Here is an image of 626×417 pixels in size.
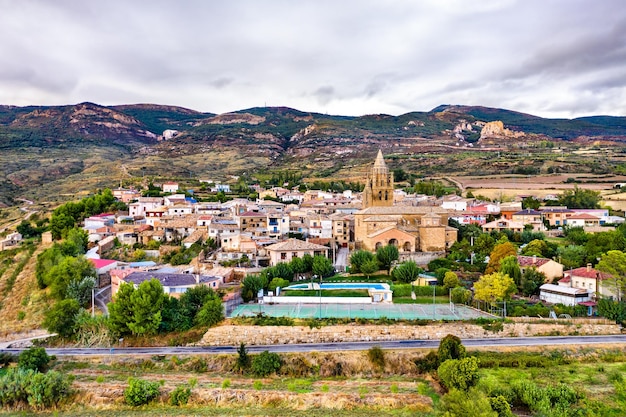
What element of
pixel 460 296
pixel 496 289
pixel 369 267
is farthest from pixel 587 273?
pixel 369 267

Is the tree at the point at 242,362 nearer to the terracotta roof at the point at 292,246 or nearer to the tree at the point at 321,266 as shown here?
the tree at the point at 321,266

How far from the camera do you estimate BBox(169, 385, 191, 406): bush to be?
22.7 meters

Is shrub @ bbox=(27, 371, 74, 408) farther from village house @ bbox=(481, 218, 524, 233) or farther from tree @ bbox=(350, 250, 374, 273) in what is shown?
village house @ bbox=(481, 218, 524, 233)

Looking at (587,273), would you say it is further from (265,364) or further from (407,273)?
(265,364)

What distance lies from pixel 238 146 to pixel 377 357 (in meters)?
125

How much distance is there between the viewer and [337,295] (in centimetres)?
3284

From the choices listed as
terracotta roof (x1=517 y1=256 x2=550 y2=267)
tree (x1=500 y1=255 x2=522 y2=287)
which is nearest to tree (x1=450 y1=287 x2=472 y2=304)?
tree (x1=500 y1=255 x2=522 y2=287)

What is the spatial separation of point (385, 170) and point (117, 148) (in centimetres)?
12405

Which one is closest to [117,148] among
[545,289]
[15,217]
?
[15,217]

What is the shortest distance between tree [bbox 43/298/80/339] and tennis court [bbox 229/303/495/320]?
9.98 metres

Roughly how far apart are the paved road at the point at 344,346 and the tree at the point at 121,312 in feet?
4.01

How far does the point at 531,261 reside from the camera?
115 ft

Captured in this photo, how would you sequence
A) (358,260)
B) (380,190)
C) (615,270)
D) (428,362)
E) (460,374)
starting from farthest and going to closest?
1. (380,190)
2. (358,260)
3. (615,270)
4. (428,362)
5. (460,374)

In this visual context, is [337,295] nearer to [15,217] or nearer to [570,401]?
[570,401]
